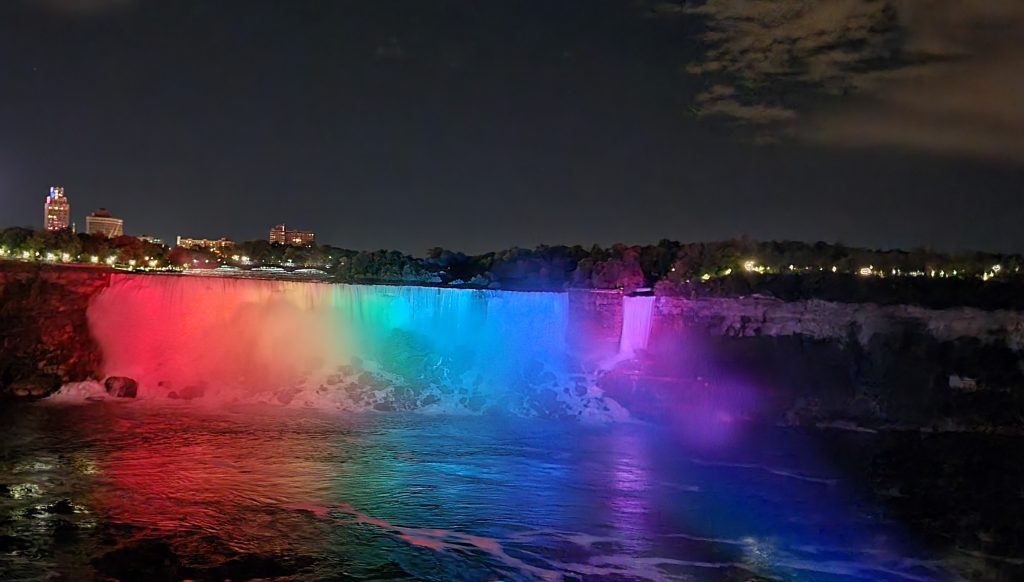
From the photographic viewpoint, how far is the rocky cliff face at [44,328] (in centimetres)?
2753

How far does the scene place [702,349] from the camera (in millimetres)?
30938

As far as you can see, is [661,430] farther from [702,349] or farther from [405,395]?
[405,395]

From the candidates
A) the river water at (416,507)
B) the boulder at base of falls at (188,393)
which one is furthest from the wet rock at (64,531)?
the boulder at base of falls at (188,393)

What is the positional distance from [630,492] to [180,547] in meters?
9.38

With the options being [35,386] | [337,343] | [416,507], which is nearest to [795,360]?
[337,343]

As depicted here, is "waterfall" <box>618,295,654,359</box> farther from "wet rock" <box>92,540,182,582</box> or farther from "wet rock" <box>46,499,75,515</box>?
"wet rock" <box>92,540,182,582</box>

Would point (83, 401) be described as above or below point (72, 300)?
below

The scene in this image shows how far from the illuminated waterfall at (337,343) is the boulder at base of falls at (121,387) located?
60 cm

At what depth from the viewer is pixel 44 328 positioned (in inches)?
1132

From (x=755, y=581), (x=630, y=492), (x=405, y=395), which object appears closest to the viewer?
(x=755, y=581)

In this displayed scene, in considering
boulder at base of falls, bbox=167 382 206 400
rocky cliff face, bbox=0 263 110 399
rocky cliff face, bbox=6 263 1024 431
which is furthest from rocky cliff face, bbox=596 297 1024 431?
rocky cliff face, bbox=0 263 110 399

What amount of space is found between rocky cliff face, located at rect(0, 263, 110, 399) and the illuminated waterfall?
72 cm

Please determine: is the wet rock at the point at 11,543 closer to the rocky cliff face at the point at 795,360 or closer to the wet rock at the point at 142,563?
the wet rock at the point at 142,563

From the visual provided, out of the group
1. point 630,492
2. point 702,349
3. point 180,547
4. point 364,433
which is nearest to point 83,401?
point 364,433
